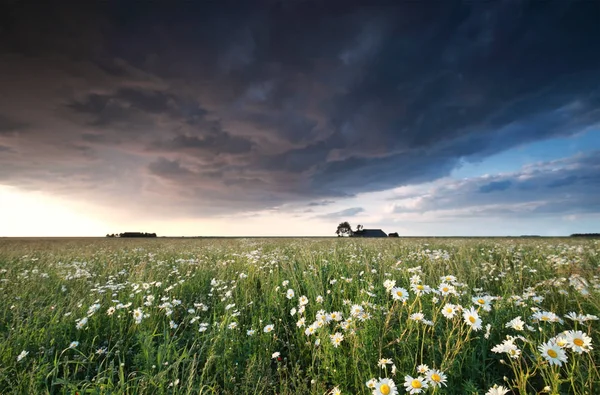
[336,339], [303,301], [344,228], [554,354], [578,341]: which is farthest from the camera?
[344,228]

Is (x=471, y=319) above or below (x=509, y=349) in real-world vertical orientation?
above

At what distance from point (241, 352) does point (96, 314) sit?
2580mm

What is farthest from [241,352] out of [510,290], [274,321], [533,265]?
[533,265]

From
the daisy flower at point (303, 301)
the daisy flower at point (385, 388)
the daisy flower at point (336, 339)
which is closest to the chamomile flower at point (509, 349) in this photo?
the daisy flower at point (385, 388)

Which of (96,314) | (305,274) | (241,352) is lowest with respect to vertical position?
(241,352)

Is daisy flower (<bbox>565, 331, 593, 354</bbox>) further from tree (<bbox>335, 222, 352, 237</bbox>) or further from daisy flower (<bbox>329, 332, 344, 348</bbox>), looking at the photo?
tree (<bbox>335, 222, 352, 237</bbox>)

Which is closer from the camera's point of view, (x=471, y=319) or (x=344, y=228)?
(x=471, y=319)

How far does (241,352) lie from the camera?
366 centimetres

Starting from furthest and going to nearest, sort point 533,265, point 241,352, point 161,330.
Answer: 1. point 533,265
2. point 161,330
3. point 241,352

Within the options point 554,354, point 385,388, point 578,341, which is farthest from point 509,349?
point 385,388

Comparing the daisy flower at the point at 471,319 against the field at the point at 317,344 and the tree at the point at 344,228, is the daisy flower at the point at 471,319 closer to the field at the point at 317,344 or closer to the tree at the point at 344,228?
the field at the point at 317,344

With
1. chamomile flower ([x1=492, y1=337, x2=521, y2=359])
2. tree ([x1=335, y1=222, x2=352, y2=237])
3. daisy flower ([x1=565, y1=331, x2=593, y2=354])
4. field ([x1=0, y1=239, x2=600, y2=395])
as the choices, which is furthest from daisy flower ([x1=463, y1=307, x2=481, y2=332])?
tree ([x1=335, y1=222, x2=352, y2=237])

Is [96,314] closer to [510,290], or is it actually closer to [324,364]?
[324,364]

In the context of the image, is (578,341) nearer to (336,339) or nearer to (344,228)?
(336,339)
